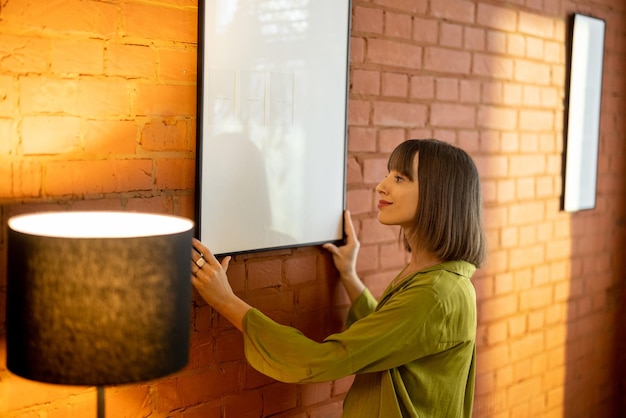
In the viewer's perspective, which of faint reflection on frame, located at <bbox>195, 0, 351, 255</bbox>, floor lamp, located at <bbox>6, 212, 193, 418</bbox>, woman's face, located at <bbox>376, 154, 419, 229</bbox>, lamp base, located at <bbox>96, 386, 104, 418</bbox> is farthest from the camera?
woman's face, located at <bbox>376, 154, 419, 229</bbox>

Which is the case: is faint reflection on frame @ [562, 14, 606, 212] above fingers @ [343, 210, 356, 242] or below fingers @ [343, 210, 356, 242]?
above

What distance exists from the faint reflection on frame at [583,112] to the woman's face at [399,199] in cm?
139

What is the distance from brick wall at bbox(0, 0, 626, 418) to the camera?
5.27 feet

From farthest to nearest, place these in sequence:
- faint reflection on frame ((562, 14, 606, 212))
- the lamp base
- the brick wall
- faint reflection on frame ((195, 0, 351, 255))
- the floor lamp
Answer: faint reflection on frame ((562, 14, 606, 212)) → faint reflection on frame ((195, 0, 351, 255)) → the brick wall → the lamp base → the floor lamp

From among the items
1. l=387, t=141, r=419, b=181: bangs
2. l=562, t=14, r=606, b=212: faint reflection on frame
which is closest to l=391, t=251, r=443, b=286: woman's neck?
l=387, t=141, r=419, b=181: bangs

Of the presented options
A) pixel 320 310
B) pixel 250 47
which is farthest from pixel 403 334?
pixel 250 47

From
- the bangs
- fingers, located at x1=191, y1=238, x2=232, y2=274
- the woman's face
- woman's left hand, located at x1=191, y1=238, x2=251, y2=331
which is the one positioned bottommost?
woman's left hand, located at x1=191, y1=238, x2=251, y2=331

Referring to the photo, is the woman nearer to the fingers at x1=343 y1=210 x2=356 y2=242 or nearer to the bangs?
the bangs

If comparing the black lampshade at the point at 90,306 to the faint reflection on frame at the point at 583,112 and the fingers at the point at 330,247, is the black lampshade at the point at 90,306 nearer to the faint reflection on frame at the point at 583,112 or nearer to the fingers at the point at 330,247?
the fingers at the point at 330,247

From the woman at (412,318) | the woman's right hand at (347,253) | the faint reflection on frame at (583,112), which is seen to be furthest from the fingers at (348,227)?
the faint reflection on frame at (583,112)

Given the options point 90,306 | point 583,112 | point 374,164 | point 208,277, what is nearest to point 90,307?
point 90,306

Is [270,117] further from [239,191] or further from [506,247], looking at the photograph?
[506,247]

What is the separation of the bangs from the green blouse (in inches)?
10.3

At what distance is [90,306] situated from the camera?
1.25 m
